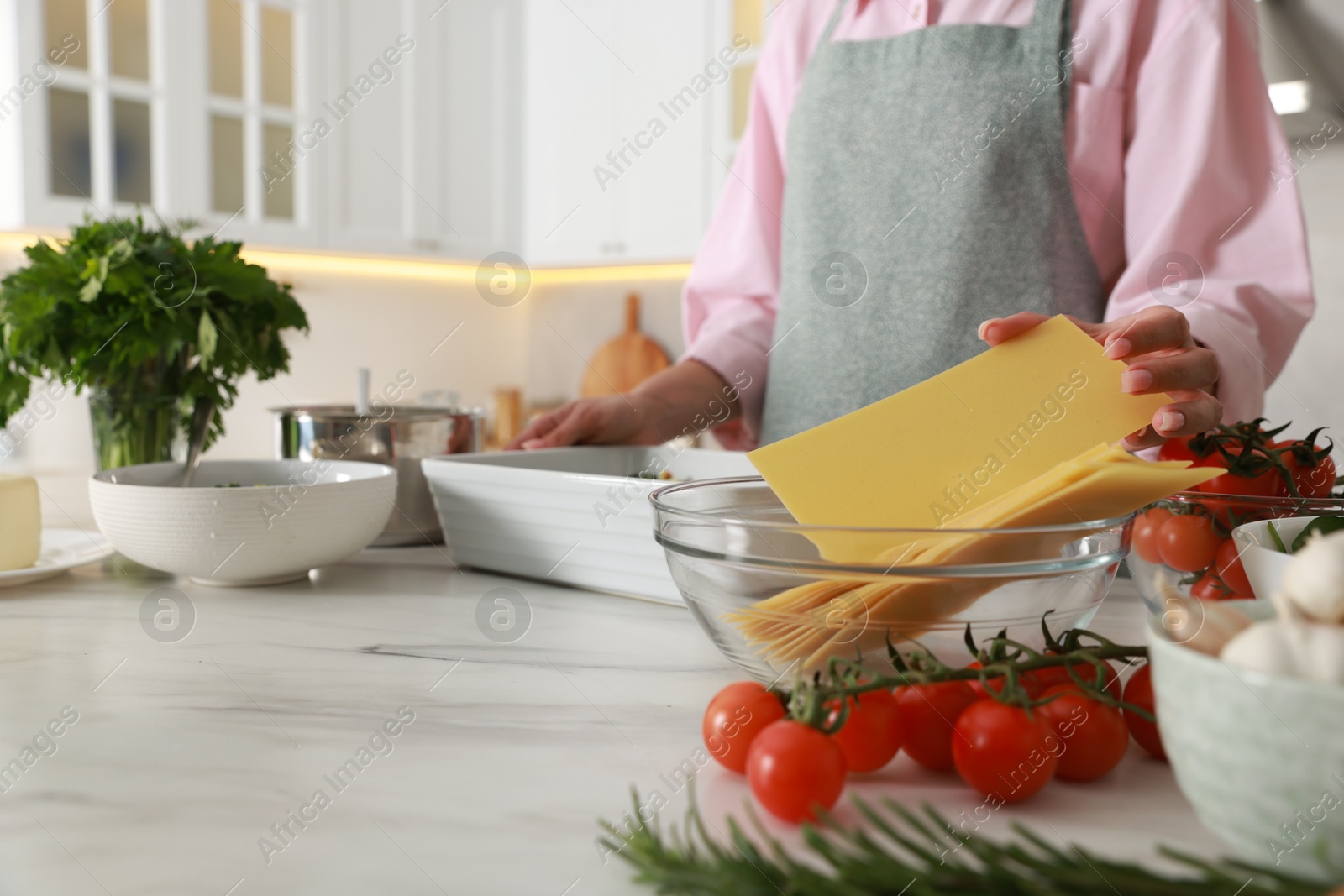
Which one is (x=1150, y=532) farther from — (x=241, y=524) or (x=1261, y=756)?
(x=241, y=524)

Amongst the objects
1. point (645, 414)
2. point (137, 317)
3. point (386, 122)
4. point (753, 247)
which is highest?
point (386, 122)

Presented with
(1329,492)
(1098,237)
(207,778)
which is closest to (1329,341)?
(1098,237)

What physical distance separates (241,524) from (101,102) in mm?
2048

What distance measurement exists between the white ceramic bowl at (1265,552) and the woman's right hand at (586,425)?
0.68 m

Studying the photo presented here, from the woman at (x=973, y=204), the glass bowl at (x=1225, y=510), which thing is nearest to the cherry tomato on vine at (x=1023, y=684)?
the glass bowl at (x=1225, y=510)

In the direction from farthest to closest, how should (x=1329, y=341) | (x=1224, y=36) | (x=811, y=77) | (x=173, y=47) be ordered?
(x=173, y=47), (x=1329, y=341), (x=811, y=77), (x=1224, y=36)

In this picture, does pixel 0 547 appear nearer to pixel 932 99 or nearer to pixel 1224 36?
pixel 932 99

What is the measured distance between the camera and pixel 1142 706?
432 mm

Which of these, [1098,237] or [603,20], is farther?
[603,20]

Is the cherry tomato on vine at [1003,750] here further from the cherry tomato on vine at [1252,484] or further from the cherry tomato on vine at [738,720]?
the cherry tomato on vine at [1252,484]

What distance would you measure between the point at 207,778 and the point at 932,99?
107cm

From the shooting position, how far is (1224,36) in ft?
3.33

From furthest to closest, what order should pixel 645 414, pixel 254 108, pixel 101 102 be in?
pixel 254 108 < pixel 101 102 < pixel 645 414

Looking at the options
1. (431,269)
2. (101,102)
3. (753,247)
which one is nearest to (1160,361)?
(753,247)
